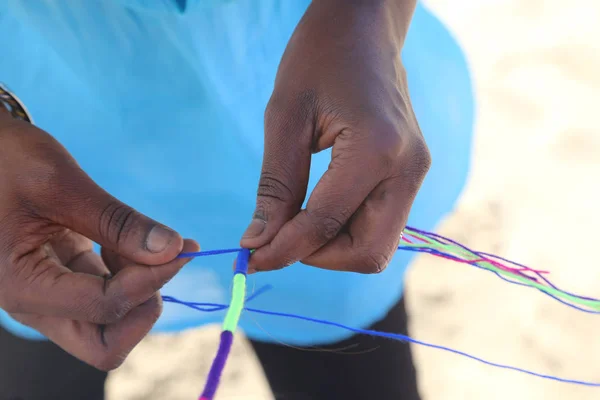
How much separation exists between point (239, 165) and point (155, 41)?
12.0 inches

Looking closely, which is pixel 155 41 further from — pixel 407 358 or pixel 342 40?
pixel 407 358

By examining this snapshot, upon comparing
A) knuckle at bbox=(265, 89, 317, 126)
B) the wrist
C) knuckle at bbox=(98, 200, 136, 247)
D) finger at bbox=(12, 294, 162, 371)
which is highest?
the wrist

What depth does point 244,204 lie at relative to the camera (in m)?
1.08

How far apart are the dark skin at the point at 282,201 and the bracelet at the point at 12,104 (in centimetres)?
6

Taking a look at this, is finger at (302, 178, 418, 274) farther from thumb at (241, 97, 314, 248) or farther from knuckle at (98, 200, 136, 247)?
knuckle at (98, 200, 136, 247)

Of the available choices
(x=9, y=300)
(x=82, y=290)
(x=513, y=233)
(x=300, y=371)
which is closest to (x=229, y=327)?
(x=82, y=290)

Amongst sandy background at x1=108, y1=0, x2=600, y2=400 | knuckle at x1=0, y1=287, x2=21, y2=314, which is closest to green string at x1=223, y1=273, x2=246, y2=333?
knuckle at x1=0, y1=287, x2=21, y2=314

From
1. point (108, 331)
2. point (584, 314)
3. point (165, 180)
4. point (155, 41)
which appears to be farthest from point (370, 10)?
point (584, 314)

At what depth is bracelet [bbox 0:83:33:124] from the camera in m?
0.78

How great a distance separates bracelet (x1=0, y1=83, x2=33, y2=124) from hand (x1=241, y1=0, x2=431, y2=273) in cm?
42

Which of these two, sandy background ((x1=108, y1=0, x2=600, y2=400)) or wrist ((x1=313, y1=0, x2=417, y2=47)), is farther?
sandy background ((x1=108, y1=0, x2=600, y2=400))

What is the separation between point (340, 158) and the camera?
69 cm

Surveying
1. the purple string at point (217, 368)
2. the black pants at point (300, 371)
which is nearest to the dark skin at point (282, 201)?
the purple string at point (217, 368)

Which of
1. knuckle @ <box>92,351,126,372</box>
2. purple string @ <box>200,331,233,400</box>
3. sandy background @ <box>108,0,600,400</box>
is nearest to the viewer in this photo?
purple string @ <box>200,331,233,400</box>
